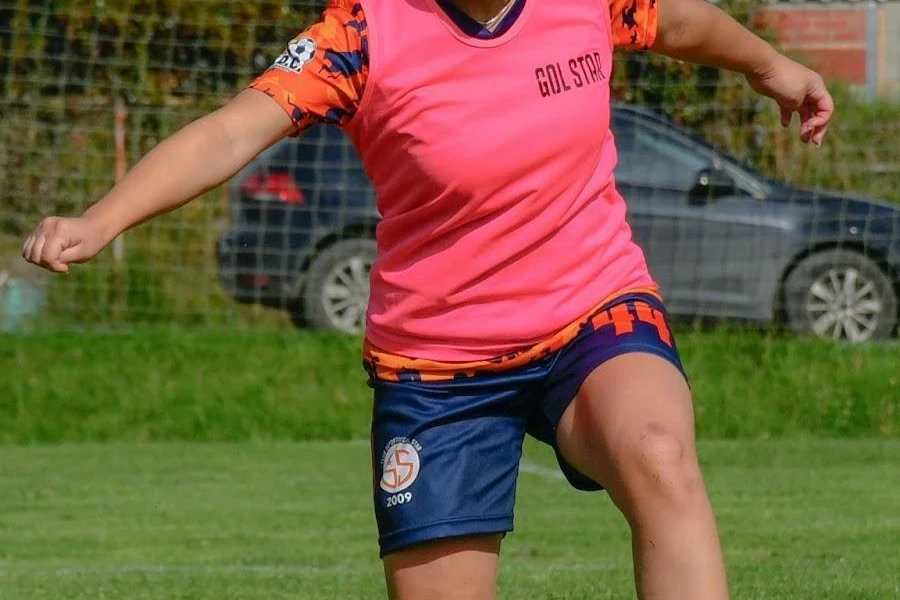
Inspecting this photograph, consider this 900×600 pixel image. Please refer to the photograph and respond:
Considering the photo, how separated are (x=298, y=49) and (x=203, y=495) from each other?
15.2 ft

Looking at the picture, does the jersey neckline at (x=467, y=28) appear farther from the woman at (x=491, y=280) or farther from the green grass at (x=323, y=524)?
the green grass at (x=323, y=524)

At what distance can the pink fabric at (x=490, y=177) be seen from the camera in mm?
3771

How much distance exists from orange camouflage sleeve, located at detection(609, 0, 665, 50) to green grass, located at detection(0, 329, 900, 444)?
19.9ft

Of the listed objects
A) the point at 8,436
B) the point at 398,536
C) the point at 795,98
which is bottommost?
the point at 8,436

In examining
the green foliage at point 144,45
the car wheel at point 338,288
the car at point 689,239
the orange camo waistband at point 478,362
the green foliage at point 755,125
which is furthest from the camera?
the car wheel at point 338,288

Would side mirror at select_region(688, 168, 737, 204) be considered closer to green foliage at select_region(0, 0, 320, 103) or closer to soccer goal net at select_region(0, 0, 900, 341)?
soccer goal net at select_region(0, 0, 900, 341)

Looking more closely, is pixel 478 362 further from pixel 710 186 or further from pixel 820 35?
Answer: pixel 820 35

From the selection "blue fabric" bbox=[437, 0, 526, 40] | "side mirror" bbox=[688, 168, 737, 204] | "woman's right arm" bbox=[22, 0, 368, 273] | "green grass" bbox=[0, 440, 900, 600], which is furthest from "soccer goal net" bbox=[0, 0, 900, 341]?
"woman's right arm" bbox=[22, 0, 368, 273]

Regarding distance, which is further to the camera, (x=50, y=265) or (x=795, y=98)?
(x=795, y=98)

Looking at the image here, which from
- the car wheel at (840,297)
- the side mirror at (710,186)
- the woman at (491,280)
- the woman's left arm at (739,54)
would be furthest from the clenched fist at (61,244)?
the car wheel at (840,297)

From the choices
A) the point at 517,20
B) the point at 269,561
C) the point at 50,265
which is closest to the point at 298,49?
the point at 517,20

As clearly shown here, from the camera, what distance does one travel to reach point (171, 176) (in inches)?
128

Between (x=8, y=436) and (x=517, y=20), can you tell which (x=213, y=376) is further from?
(x=517, y=20)

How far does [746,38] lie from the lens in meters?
4.32
